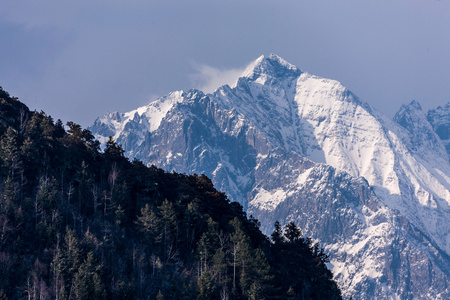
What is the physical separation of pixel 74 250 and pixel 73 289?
7646 millimetres

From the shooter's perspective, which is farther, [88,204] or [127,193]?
[127,193]

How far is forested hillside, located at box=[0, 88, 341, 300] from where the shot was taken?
103188mm

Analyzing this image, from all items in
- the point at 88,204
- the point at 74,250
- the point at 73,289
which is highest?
the point at 88,204

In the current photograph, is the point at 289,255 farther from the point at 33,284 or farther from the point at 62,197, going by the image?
the point at 33,284

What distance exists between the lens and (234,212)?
495ft

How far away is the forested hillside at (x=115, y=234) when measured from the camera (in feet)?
339

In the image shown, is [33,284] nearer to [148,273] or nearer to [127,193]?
[148,273]

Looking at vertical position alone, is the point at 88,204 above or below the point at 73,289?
above

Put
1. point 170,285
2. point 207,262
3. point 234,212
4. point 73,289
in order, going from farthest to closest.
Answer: point 234,212
point 207,262
point 170,285
point 73,289

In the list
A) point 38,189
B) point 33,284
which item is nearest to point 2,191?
point 38,189

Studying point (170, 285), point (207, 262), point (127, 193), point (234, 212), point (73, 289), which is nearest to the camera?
point (73, 289)

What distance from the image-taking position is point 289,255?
458 feet

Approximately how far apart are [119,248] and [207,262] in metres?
16.0

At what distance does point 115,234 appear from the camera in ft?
391
